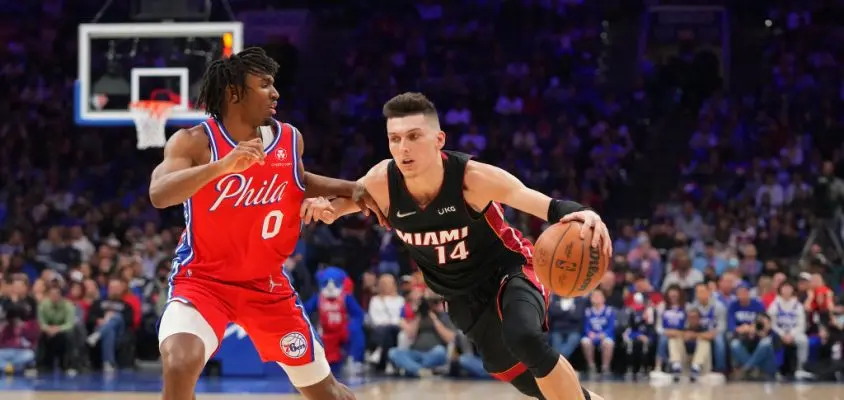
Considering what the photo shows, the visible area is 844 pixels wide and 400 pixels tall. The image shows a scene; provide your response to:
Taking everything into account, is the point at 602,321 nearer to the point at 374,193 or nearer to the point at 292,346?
the point at 374,193

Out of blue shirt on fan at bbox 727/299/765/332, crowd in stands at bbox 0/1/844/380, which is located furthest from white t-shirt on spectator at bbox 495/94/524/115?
blue shirt on fan at bbox 727/299/765/332

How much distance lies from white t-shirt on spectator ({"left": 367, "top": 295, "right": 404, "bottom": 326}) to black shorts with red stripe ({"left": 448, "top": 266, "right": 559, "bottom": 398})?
692 cm

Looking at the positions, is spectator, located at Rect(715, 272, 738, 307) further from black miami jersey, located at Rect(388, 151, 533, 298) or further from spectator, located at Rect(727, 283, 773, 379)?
black miami jersey, located at Rect(388, 151, 533, 298)

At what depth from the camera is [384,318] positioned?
12.7m

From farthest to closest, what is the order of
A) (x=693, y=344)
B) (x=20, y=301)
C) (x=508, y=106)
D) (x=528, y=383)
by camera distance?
(x=508, y=106)
(x=20, y=301)
(x=693, y=344)
(x=528, y=383)

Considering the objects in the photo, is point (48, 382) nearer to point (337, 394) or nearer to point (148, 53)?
point (148, 53)

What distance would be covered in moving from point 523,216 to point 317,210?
9920 millimetres

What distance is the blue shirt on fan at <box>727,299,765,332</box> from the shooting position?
1245cm

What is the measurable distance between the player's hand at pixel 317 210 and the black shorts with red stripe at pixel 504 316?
2.86 ft

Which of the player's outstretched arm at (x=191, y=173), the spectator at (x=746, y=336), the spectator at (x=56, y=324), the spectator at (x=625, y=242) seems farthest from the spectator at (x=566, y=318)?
the player's outstretched arm at (x=191, y=173)

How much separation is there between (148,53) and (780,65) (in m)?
11.9

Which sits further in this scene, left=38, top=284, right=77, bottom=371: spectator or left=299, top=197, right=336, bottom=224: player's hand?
left=38, top=284, right=77, bottom=371: spectator

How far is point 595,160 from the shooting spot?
17578 mm

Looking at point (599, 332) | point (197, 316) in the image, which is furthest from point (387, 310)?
point (197, 316)
